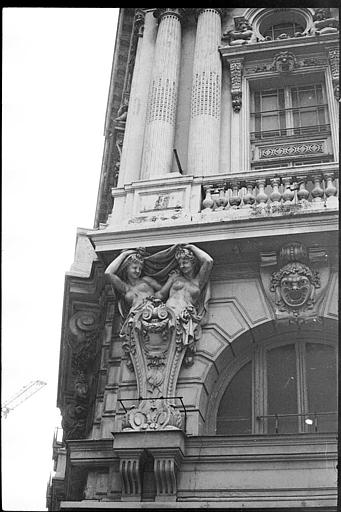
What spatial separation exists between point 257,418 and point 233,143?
275 inches

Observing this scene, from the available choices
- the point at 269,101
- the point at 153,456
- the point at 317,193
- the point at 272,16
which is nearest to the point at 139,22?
the point at 272,16

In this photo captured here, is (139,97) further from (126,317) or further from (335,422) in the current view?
(335,422)

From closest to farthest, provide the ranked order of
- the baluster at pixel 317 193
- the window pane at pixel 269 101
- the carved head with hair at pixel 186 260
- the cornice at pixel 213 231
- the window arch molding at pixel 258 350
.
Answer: the window arch molding at pixel 258 350 → the cornice at pixel 213 231 → the carved head with hair at pixel 186 260 → the baluster at pixel 317 193 → the window pane at pixel 269 101

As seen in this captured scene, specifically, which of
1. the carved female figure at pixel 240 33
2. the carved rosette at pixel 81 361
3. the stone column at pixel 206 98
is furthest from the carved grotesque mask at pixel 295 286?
the carved female figure at pixel 240 33

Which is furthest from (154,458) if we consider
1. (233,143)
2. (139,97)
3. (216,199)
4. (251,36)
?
(251,36)

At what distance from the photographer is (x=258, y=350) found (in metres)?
13.4

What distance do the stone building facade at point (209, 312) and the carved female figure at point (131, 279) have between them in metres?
0.04

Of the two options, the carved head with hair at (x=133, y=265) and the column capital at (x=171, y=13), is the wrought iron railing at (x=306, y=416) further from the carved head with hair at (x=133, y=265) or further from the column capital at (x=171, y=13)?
the column capital at (x=171, y=13)

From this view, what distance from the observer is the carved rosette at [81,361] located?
15555mm

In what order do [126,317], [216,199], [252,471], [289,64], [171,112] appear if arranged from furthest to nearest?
1. [289,64]
2. [171,112]
3. [216,199]
4. [126,317]
5. [252,471]

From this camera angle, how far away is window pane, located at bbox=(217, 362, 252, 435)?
1272cm

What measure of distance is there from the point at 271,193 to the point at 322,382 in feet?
12.4

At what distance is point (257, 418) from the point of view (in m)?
12.6

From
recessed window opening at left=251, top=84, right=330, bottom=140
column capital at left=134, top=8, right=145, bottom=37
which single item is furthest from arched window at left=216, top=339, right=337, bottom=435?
column capital at left=134, top=8, right=145, bottom=37
